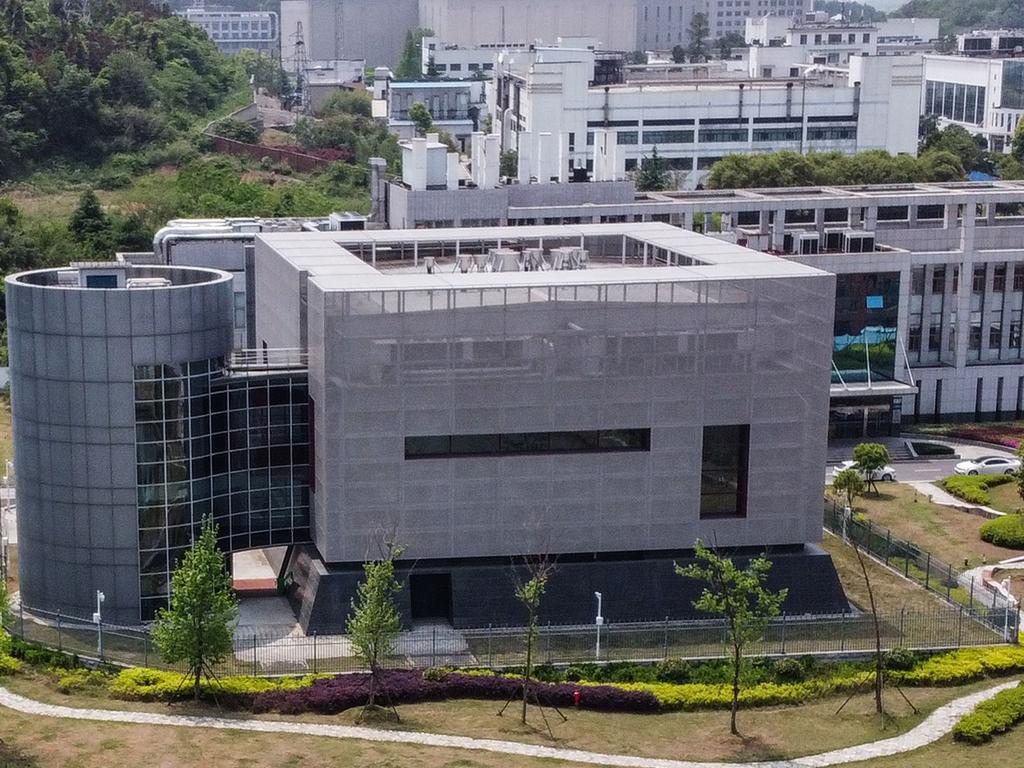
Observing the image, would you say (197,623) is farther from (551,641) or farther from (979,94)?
(979,94)

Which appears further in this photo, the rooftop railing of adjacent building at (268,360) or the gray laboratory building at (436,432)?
the rooftop railing of adjacent building at (268,360)

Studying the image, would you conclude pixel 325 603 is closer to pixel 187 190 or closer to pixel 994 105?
pixel 187 190

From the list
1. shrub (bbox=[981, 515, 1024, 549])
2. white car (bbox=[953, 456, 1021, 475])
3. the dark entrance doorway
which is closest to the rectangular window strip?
the dark entrance doorway

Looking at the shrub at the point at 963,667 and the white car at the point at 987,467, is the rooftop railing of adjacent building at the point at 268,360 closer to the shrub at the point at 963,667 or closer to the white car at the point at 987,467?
the shrub at the point at 963,667

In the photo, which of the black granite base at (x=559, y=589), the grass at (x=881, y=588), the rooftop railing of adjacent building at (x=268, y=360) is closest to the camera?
A: the black granite base at (x=559, y=589)

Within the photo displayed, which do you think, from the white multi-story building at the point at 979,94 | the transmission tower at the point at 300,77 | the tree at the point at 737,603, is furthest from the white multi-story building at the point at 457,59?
the tree at the point at 737,603

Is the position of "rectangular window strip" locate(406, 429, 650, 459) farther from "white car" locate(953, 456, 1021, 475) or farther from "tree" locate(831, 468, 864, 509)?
"white car" locate(953, 456, 1021, 475)
